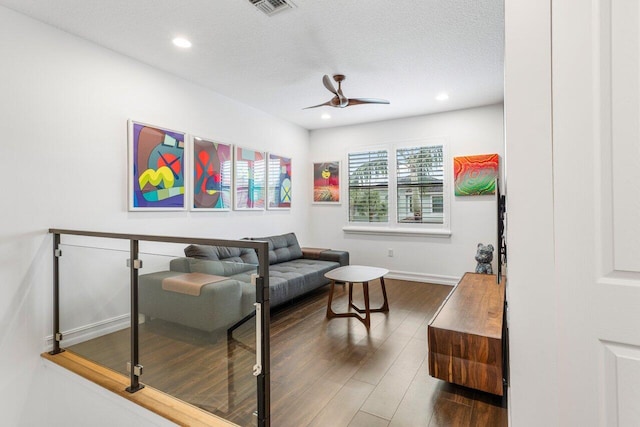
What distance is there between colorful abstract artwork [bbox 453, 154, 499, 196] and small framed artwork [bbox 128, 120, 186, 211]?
403 cm

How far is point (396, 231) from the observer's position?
213 inches

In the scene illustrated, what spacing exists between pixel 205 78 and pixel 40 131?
179cm

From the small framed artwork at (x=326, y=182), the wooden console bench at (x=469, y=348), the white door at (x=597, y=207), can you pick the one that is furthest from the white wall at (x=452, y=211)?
the white door at (x=597, y=207)

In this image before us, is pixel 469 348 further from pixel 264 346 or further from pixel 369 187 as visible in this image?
pixel 369 187

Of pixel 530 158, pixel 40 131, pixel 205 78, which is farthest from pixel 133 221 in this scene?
pixel 530 158

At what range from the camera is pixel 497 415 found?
1927 mm

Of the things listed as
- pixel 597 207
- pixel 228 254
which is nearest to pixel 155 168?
pixel 228 254

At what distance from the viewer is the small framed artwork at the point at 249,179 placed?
455 centimetres

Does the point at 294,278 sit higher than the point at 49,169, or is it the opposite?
the point at 49,169

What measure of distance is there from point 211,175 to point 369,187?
2846 mm

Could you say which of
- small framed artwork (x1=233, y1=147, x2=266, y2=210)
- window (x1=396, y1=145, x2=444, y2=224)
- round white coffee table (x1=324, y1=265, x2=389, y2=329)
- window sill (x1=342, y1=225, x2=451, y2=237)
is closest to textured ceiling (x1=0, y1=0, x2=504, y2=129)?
small framed artwork (x1=233, y1=147, x2=266, y2=210)

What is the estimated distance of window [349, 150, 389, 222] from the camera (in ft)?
18.4

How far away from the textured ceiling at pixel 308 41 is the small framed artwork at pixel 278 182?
1276 millimetres

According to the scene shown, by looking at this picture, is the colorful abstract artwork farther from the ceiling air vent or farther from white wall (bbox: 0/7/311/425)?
white wall (bbox: 0/7/311/425)
